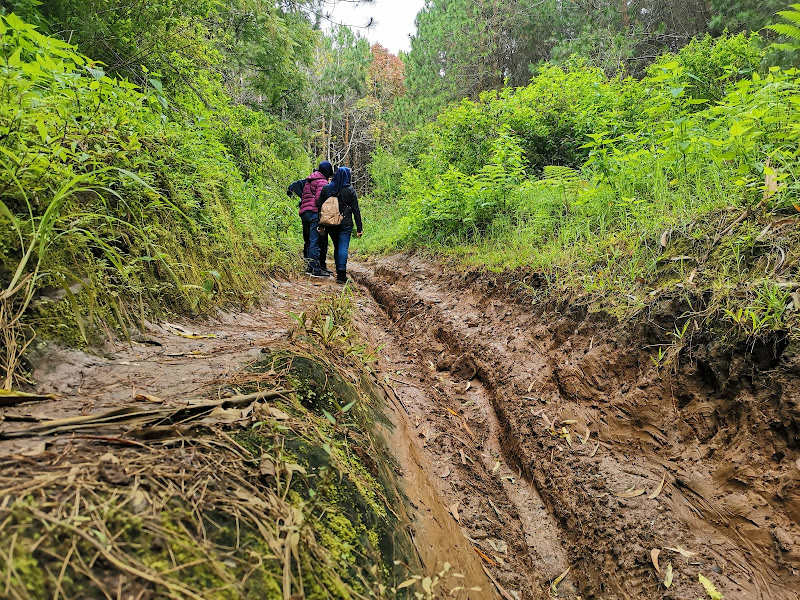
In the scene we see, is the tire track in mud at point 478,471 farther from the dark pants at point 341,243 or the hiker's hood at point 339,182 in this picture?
the hiker's hood at point 339,182

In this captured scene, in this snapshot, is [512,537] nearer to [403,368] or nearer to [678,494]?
[678,494]

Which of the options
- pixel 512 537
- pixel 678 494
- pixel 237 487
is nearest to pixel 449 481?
pixel 512 537

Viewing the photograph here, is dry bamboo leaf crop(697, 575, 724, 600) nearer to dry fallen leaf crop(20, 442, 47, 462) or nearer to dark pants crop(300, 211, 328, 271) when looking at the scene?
dry fallen leaf crop(20, 442, 47, 462)

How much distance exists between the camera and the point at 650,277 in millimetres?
3002

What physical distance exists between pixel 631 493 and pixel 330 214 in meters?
5.93

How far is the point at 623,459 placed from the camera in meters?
2.57

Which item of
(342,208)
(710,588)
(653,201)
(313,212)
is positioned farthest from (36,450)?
(313,212)

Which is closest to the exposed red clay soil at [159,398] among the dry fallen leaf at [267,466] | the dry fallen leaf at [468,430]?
the dry fallen leaf at [267,466]

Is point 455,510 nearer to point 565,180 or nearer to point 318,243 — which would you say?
point 565,180

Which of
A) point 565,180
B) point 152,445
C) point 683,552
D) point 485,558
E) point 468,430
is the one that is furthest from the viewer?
point 565,180

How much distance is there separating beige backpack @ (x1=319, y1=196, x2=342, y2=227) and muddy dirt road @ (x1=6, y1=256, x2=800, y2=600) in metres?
3.70

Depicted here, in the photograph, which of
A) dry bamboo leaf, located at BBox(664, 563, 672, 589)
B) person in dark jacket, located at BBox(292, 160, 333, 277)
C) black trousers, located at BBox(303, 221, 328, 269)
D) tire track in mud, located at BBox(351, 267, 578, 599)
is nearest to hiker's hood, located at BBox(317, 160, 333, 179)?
person in dark jacket, located at BBox(292, 160, 333, 277)

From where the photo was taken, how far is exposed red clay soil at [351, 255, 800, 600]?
6.52 ft

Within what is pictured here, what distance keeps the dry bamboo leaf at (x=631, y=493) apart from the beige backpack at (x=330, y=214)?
576cm
